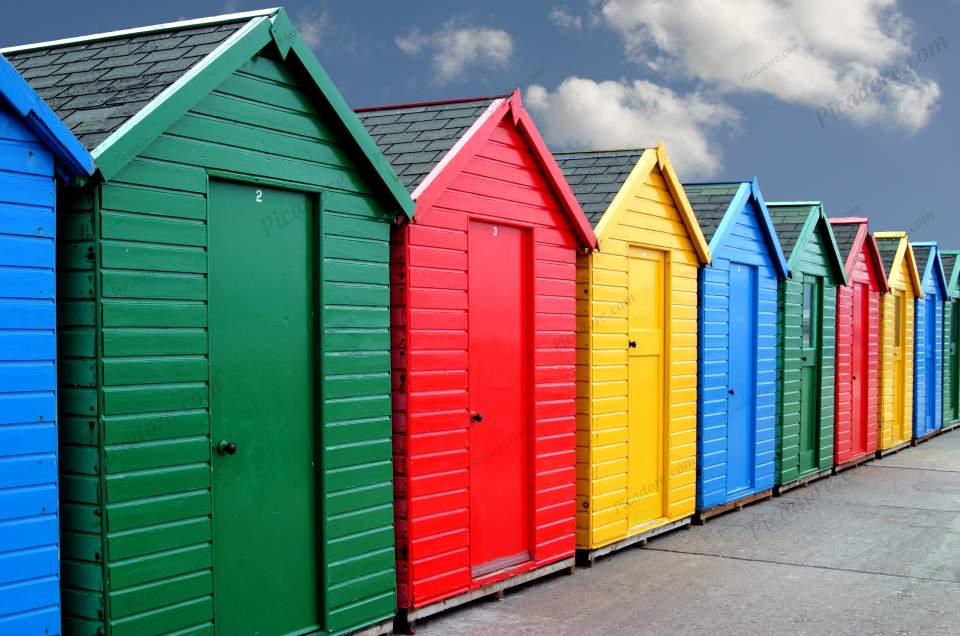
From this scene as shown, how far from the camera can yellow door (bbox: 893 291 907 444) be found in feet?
62.5

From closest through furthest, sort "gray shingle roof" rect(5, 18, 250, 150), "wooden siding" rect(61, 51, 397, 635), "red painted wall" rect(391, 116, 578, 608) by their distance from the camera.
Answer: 1. "wooden siding" rect(61, 51, 397, 635)
2. "gray shingle roof" rect(5, 18, 250, 150)
3. "red painted wall" rect(391, 116, 578, 608)

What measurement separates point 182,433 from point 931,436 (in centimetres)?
1933

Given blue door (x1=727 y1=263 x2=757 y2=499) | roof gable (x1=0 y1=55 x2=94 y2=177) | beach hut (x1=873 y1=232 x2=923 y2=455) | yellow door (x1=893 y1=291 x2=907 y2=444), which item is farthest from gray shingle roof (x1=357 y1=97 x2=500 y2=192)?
yellow door (x1=893 y1=291 x2=907 y2=444)

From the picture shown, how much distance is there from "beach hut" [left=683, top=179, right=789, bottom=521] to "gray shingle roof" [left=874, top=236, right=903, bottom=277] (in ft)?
19.8

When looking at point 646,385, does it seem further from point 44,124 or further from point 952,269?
point 952,269

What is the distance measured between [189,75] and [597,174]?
5.21m

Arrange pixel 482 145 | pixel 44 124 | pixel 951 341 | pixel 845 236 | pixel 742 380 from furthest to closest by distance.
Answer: pixel 951 341 < pixel 845 236 < pixel 742 380 < pixel 482 145 < pixel 44 124

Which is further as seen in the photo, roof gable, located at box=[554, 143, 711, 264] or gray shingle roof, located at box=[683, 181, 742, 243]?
gray shingle roof, located at box=[683, 181, 742, 243]

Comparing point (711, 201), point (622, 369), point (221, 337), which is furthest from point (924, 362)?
point (221, 337)

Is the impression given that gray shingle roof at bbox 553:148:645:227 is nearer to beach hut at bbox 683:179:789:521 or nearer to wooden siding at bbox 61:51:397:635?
beach hut at bbox 683:179:789:521

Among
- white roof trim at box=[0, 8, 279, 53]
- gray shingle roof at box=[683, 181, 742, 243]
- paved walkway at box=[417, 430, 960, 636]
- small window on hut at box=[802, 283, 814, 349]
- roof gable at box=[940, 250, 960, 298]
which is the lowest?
paved walkway at box=[417, 430, 960, 636]

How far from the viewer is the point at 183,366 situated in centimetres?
535

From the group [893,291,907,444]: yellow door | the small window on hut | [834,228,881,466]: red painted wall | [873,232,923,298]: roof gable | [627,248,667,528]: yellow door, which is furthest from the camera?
[893,291,907,444]: yellow door

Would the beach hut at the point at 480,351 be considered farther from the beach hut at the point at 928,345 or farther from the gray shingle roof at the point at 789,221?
the beach hut at the point at 928,345
